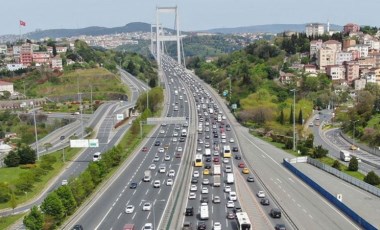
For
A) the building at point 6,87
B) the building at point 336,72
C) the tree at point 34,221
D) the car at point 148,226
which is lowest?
the car at point 148,226

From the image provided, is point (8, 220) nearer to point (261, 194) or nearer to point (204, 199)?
point (204, 199)

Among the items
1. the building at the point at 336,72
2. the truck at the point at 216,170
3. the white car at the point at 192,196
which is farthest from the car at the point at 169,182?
the building at the point at 336,72

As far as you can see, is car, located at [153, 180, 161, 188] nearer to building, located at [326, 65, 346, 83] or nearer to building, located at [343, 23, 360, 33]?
building, located at [326, 65, 346, 83]

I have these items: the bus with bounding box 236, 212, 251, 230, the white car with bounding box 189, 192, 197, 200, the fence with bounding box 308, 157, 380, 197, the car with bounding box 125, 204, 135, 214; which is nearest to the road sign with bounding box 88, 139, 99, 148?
the white car with bounding box 189, 192, 197, 200

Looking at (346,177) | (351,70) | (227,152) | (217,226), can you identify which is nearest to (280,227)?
(217,226)

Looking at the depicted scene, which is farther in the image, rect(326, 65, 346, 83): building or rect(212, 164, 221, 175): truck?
rect(326, 65, 346, 83): building

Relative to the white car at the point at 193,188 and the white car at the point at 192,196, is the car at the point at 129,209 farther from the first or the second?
the white car at the point at 193,188
